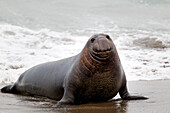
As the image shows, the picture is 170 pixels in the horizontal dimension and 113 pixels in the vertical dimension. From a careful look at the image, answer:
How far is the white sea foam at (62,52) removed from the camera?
8622mm

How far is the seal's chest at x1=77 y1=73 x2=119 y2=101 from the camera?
4062mm

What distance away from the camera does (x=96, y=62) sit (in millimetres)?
3969

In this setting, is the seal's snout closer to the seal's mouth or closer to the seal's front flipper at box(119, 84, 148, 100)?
the seal's mouth

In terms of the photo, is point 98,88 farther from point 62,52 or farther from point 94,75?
point 62,52

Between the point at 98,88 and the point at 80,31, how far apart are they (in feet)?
59.1

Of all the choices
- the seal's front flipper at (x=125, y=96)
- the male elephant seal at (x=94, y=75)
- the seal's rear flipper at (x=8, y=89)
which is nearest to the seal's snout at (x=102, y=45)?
the male elephant seal at (x=94, y=75)

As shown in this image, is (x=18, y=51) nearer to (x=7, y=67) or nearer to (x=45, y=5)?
(x=7, y=67)

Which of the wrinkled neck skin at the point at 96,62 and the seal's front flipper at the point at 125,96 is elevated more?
the wrinkled neck skin at the point at 96,62

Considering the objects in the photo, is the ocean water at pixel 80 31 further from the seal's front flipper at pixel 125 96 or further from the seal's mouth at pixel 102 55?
the seal's mouth at pixel 102 55

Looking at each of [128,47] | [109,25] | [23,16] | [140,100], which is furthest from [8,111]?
[23,16]

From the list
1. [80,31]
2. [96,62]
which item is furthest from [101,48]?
[80,31]

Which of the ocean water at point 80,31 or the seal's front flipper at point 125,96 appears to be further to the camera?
the ocean water at point 80,31

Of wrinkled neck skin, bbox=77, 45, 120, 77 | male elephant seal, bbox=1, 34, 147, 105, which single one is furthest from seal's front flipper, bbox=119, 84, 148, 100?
wrinkled neck skin, bbox=77, 45, 120, 77

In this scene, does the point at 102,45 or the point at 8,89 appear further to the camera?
the point at 8,89
